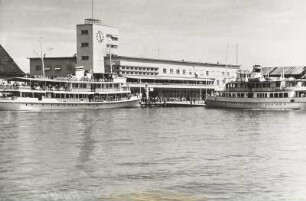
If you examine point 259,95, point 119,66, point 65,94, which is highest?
point 119,66

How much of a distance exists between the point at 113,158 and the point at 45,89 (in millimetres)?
39156

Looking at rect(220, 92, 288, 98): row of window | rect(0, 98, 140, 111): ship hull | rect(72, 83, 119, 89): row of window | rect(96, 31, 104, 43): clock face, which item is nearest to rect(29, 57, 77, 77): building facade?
rect(96, 31, 104, 43): clock face

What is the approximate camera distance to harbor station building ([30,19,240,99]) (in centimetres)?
7481

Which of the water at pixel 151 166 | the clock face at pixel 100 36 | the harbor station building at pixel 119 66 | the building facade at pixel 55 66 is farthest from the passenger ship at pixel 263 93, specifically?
the water at pixel 151 166

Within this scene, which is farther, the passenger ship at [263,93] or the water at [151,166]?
the passenger ship at [263,93]

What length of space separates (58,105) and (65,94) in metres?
2.09

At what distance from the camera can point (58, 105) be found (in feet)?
191

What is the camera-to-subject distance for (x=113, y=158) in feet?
66.4

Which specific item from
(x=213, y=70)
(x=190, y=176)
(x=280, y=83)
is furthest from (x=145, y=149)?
(x=213, y=70)

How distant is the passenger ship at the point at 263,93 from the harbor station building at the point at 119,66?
241 inches

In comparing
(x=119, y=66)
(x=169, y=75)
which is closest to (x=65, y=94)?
(x=119, y=66)

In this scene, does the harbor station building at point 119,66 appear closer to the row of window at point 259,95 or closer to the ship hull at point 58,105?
the row of window at point 259,95

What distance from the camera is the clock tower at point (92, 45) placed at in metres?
74.5

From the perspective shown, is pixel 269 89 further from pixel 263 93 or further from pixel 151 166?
pixel 151 166
